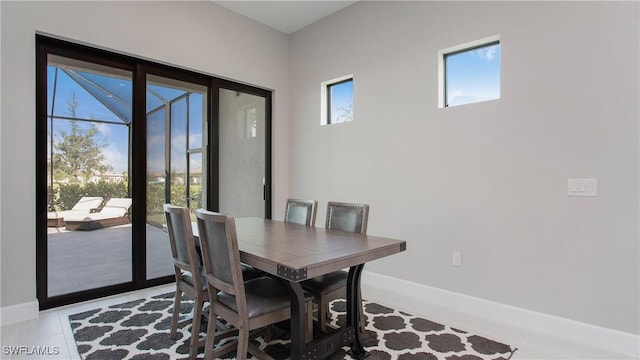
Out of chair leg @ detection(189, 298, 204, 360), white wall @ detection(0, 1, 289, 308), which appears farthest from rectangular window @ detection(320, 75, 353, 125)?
chair leg @ detection(189, 298, 204, 360)

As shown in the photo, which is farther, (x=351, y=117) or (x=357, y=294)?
(x=351, y=117)

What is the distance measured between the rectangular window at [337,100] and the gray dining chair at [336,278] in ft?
5.62

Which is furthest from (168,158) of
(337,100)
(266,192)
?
(337,100)

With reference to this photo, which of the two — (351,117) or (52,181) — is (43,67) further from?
(351,117)

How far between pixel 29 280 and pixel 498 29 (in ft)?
14.6

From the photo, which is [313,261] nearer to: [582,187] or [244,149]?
[582,187]

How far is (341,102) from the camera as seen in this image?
4242 millimetres

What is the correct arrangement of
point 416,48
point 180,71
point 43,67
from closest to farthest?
point 43,67 < point 416,48 < point 180,71

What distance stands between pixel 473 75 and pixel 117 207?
12.2ft

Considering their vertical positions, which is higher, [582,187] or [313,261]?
[582,187]

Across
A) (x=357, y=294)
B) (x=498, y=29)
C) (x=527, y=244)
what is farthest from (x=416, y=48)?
(x=357, y=294)

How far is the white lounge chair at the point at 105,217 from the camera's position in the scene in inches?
124

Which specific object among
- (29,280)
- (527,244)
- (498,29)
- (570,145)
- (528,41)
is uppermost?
(498,29)

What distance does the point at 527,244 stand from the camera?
2.64 m
